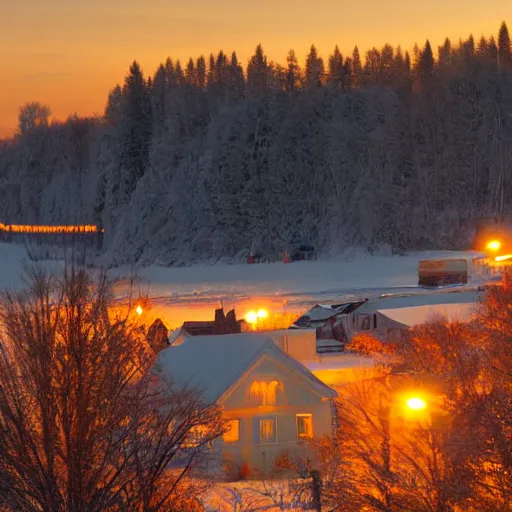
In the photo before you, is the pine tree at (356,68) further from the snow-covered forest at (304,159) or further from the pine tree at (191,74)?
the pine tree at (191,74)

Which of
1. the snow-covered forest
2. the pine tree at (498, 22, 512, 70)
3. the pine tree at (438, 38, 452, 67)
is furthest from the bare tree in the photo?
the pine tree at (438, 38, 452, 67)

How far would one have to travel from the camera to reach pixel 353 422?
77.3 ft

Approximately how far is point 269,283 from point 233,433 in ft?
123

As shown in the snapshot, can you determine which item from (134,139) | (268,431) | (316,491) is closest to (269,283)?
(268,431)

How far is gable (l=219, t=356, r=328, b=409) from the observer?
22797 mm

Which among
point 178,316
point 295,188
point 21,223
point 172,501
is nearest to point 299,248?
point 295,188

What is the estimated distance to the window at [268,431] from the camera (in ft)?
74.1

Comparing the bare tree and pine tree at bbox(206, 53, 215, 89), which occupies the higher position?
pine tree at bbox(206, 53, 215, 89)

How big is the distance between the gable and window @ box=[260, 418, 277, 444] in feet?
1.63

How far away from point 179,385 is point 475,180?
60224mm

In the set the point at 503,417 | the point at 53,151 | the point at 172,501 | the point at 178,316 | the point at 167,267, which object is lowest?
the point at 172,501

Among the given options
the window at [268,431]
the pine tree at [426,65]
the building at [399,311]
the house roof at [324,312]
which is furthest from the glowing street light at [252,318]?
the pine tree at [426,65]

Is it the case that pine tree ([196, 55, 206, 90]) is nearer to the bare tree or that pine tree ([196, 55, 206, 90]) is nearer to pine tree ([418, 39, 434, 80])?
pine tree ([418, 39, 434, 80])

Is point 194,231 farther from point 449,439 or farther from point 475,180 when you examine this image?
point 449,439
